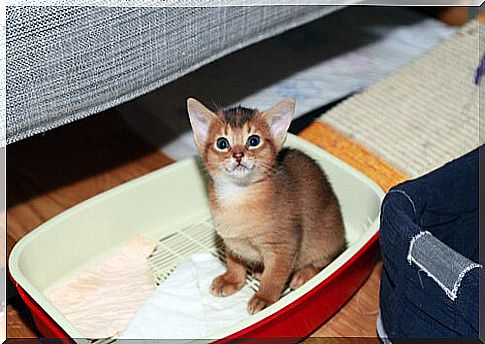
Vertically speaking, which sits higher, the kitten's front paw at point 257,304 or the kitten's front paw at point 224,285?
the kitten's front paw at point 257,304

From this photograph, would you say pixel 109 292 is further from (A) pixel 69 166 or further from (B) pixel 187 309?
(A) pixel 69 166

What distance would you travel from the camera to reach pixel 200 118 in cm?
109

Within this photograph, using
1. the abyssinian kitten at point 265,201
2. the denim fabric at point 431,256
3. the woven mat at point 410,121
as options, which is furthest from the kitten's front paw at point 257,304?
the woven mat at point 410,121

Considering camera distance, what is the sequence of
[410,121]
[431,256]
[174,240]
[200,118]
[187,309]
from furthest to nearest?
[410,121], [174,240], [187,309], [200,118], [431,256]

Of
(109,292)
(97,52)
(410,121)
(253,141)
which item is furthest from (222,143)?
(410,121)

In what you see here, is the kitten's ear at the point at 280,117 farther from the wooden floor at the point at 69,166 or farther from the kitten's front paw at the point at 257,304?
the wooden floor at the point at 69,166

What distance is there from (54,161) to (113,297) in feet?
1.15

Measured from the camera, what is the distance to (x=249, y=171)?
1.10 meters

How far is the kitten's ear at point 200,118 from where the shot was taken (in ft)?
3.55

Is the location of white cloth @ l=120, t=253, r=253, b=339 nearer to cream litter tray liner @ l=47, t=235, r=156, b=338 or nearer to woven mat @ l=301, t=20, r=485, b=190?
cream litter tray liner @ l=47, t=235, r=156, b=338

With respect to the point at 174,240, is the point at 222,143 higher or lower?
higher

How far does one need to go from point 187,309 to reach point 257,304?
0.11 m

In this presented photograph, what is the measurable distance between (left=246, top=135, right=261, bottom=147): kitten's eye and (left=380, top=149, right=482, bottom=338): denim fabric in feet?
0.56

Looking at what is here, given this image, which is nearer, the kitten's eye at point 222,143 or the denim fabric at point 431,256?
the denim fabric at point 431,256
